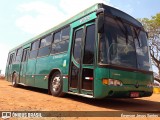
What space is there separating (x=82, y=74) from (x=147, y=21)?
25177 millimetres

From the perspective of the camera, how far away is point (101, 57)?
6.29 meters

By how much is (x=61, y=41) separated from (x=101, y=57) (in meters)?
3.02

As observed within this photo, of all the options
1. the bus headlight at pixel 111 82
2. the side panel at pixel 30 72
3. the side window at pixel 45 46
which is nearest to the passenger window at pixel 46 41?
the side window at pixel 45 46

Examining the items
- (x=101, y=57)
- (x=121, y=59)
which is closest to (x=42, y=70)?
(x=101, y=57)

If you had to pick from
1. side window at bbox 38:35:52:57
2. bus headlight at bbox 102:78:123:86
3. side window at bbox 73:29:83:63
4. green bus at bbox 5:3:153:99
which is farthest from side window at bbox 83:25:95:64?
side window at bbox 38:35:52:57

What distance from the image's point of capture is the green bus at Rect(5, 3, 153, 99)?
6.29 m

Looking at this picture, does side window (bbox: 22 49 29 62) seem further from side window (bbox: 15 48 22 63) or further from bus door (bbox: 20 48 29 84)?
side window (bbox: 15 48 22 63)

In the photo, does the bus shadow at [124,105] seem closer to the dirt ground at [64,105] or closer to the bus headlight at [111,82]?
the dirt ground at [64,105]

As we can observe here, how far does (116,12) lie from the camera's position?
7191mm

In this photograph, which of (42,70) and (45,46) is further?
(45,46)

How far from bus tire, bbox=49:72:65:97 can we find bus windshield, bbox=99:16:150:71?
104 inches

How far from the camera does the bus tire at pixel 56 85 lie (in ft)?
27.4

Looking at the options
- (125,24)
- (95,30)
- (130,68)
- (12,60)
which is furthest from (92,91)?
(12,60)

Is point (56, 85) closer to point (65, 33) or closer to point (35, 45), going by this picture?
point (65, 33)
